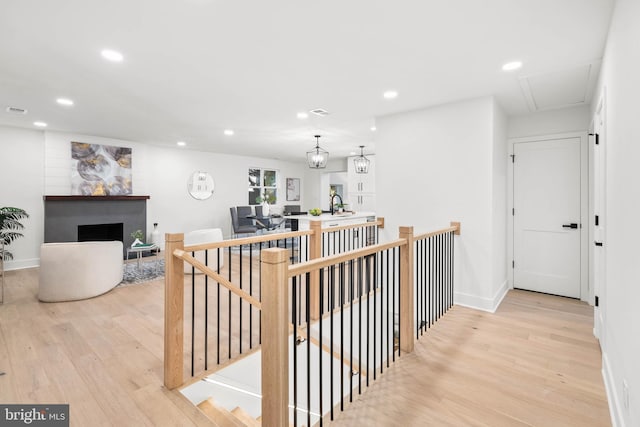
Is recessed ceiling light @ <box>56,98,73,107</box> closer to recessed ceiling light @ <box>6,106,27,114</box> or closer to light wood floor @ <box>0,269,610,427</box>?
recessed ceiling light @ <box>6,106,27,114</box>

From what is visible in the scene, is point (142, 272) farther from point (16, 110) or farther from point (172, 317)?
point (172, 317)

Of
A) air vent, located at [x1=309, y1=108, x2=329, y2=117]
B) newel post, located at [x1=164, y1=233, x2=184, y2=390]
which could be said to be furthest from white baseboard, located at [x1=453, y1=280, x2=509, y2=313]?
newel post, located at [x1=164, y1=233, x2=184, y2=390]

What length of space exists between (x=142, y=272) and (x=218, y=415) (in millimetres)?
3899

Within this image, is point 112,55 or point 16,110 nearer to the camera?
point 112,55

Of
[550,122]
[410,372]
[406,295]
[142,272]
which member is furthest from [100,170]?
[550,122]

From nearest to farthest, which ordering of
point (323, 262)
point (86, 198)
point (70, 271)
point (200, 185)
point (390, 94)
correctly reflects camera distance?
1. point (323, 262)
2. point (390, 94)
3. point (70, 271)
4. point (86, 198)
5. point (200, 185)

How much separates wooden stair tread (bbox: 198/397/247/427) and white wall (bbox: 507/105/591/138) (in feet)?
14.8

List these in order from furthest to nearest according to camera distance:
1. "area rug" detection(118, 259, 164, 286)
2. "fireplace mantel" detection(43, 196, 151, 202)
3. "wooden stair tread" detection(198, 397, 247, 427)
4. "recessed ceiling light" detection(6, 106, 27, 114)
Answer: "fireplace mantel" detection(43, 196, 151, 202)
"area rug" detection(118, 259, 164, 286)
"recessed ceiling light" detection(6, 106, 27, 114)
"wooden stair tread" detection(198, 397, 247, 427)

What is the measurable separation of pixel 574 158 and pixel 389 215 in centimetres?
233

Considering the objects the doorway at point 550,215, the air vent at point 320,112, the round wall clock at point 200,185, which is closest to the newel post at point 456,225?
the doorway at point 550,215

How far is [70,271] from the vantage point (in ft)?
12.2

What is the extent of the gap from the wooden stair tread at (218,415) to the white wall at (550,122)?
4.52 metres

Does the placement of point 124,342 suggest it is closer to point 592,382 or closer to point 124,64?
point 124,64

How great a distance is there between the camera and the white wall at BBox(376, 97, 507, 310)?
344cm
